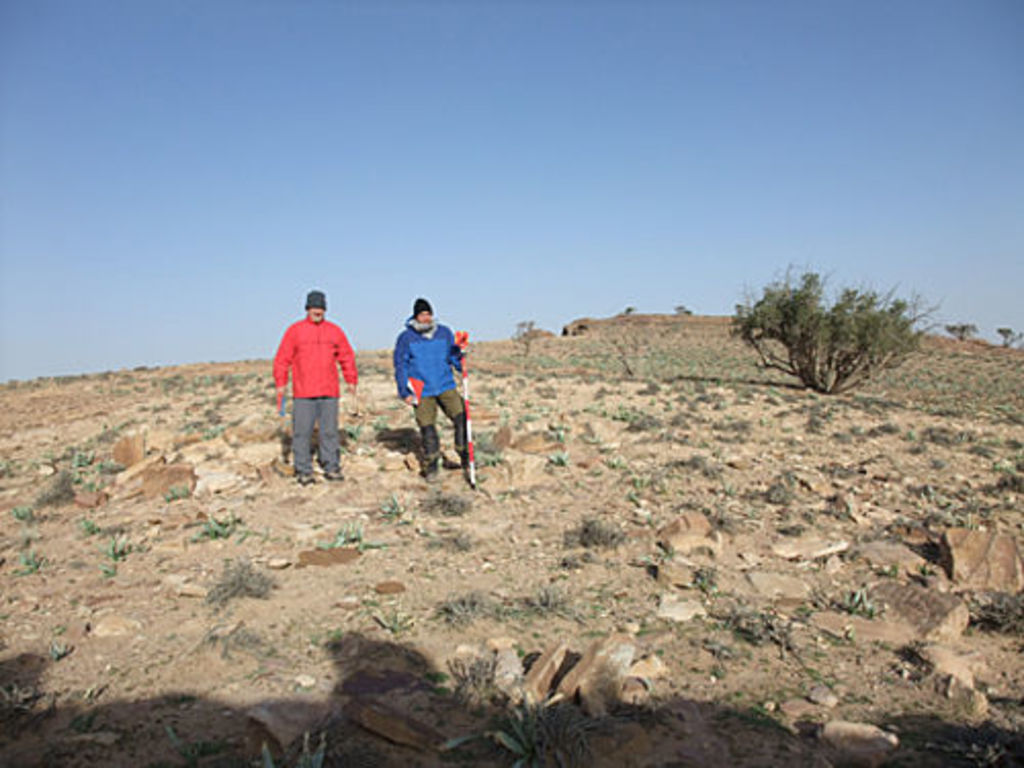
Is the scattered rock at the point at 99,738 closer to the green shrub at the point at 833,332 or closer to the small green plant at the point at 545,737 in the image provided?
the small green plant at the point at 545,737

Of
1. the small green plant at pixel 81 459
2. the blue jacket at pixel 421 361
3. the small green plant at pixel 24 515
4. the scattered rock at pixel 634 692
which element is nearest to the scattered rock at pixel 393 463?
the blue jacket at pixel 421 361

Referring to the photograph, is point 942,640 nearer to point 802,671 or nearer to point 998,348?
point 802,671

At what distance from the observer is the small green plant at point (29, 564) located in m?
5.08

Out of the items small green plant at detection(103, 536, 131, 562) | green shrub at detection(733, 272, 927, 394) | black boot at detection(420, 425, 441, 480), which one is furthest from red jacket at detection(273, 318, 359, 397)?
green shrub at detection(733, 272, 927, 394)

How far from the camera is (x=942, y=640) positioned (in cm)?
393

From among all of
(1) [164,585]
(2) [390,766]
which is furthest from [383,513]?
(2) [390,766]

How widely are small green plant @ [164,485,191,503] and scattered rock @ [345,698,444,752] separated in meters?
4.98

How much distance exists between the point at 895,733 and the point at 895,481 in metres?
5.23

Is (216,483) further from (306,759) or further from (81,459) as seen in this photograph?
(306,759)

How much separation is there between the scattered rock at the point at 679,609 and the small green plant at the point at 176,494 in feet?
18.1

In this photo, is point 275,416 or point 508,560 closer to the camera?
point 508,560

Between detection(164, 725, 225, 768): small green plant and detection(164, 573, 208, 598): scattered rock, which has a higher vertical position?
detection(164, 573, 208, 598): scattered rock

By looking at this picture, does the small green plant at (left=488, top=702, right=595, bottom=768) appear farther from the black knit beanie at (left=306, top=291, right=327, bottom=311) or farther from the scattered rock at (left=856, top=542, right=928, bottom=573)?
the black knit beanie at (left=306, top=291, right=327, bottom=311)

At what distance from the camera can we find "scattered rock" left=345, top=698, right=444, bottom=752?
2887mm
